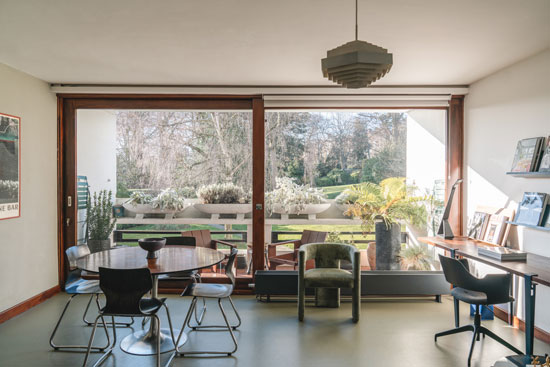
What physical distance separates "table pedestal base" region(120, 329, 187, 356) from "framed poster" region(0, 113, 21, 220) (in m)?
1.91

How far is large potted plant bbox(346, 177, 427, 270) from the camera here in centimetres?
520

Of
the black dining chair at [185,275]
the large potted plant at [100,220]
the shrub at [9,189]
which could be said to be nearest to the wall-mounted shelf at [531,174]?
the black dining chair at [185,275]

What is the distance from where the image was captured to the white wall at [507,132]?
3631mm

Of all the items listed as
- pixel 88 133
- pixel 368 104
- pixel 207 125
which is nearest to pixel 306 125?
pixel 368 104

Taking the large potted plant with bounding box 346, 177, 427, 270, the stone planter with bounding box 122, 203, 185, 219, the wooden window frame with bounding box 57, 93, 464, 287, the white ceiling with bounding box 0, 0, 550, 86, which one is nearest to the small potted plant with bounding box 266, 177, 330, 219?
the wooden window frame with bounding box 57, 93, 464, 287

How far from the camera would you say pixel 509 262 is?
3328mm

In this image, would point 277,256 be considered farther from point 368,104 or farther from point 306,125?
point 368,104

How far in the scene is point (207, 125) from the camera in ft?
17.6

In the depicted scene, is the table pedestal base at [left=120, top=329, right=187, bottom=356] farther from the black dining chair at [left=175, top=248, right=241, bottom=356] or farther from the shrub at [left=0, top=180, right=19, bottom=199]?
the shrub at [left=0, top=180, right=19, bottom=199]

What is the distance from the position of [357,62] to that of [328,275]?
8.46 feet

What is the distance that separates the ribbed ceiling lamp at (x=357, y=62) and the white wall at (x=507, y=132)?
224cm

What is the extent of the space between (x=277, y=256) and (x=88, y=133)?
3.12m

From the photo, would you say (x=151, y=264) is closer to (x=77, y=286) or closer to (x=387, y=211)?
(x=77, y=286)

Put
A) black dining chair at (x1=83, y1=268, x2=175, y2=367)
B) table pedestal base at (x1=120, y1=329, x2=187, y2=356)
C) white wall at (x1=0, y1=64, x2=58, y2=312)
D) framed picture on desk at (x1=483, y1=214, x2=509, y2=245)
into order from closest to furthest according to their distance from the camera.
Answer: black dining chair at (x1=83, y1=268, x2=175, y2=367), table pedestal base at (x1=120, y1=329, x2=187, y2=356), framed picture on desk at (x1=483, y1=214, x2=509, y2=245), white wall at (x1=0, y1=64, x2=58, y2=312)
